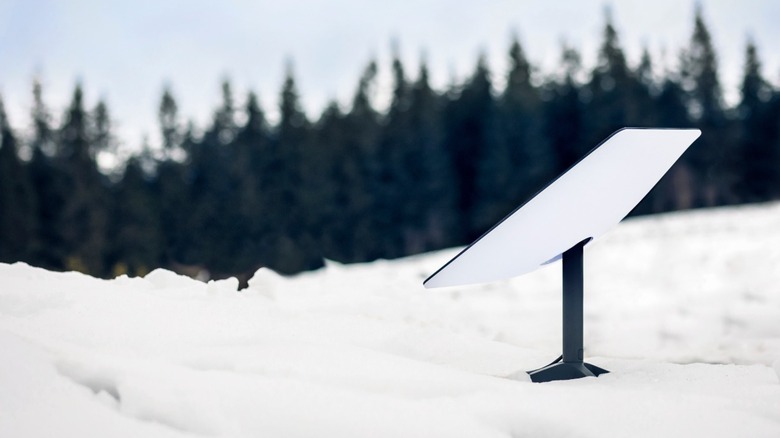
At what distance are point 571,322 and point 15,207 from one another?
22026 millimetres

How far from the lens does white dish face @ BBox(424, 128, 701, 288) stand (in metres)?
2.30

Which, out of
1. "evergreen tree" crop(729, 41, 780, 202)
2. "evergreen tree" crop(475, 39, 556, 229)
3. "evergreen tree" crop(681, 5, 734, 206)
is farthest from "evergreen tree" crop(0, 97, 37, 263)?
"evergreen tree" crop(729, 41, 780, 202)

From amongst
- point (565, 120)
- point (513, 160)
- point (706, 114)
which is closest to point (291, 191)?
point (513, 160)

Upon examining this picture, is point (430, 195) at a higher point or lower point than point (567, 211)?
higher

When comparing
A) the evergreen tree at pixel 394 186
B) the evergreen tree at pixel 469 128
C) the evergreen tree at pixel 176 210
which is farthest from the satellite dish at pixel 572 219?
the evergreen tree at pixel 469 128

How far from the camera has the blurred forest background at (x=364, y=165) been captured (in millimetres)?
22812

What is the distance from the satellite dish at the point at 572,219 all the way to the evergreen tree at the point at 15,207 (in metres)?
21.2

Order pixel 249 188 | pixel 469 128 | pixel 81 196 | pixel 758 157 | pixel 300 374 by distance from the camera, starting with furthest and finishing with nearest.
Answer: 1. pixel 469 128
2. pixel 249 188
3. pixel 81 196
4. pixel 758 157
5. pixel 300 374

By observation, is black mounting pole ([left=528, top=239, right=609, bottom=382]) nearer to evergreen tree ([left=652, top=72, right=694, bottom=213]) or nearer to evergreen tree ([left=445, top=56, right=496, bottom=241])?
evergreen tree ([left=652, top=72, right=694, bottom=213])

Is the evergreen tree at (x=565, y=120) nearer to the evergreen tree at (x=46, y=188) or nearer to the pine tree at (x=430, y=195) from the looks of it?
the pine tree at (x=430, y=195)

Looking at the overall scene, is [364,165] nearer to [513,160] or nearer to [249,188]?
[249,188]

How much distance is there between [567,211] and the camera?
2.36 metres

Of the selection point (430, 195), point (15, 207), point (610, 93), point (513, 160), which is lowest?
point (15, 207)

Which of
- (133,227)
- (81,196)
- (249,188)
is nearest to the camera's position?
(81,196)
